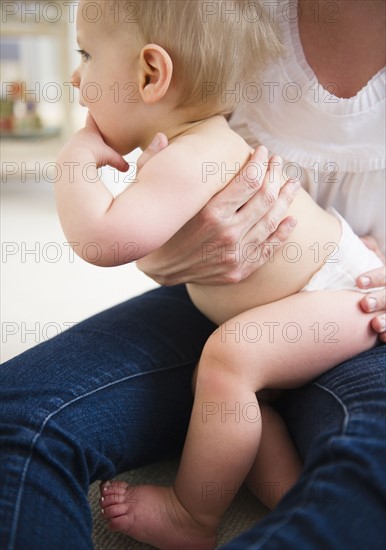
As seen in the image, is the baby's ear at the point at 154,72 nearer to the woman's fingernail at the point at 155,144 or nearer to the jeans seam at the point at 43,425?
the woman's fingernail at the point at 155,144

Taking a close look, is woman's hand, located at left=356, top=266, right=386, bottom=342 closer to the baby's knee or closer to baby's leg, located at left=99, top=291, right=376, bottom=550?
baby's leg, located at left=99, top=291, right=376, bottom=550

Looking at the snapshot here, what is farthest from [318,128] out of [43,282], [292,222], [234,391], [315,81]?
[43,282]

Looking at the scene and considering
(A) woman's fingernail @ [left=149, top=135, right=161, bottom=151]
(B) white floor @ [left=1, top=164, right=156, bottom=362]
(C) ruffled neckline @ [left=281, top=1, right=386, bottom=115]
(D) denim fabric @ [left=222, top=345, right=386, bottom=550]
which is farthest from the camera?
(B) white floor @ [left=1, top=164, right=156, bottom=362]

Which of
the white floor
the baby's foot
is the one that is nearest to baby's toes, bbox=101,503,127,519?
the baby's foot

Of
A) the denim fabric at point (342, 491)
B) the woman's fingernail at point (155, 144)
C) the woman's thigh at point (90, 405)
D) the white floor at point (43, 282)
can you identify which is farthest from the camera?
the white floor at point (43, 282)

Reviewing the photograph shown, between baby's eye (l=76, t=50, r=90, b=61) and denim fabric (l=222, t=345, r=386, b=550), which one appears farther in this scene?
baby's eye (l=76, t=50, r=90, b=61)

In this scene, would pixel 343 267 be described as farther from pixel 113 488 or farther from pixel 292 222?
pixel 113 488

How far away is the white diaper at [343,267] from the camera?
0.90 m

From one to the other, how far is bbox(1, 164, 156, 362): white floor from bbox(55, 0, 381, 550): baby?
672 millimetres

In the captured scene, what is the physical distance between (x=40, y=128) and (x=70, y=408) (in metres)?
2.15

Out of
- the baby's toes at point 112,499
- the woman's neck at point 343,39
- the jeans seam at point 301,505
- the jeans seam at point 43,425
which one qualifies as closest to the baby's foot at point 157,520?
the baby's toes at point 112,499

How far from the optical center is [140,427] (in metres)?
0.91

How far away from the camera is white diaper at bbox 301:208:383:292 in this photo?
0.90 meters

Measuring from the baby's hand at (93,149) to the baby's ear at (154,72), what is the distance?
0.27 ft
